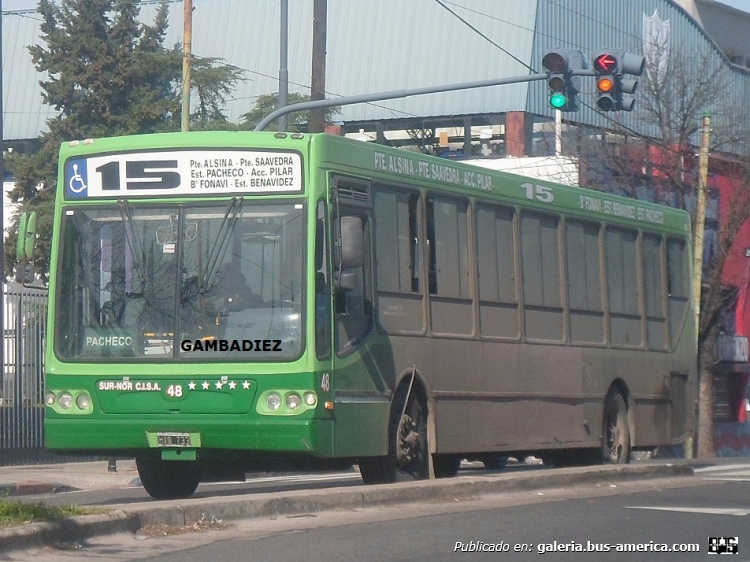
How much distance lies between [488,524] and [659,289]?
27.9 ft

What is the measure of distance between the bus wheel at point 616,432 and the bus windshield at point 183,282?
610 cm

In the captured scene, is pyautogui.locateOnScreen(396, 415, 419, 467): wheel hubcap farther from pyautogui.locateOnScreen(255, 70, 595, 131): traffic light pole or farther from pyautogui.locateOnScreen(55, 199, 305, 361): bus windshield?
pyautogui.locateOnScreen(255, 70, 595, 131): traffic light pole

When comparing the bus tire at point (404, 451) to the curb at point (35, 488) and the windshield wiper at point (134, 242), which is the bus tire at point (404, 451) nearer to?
the windshield wiper at point (134, 242)

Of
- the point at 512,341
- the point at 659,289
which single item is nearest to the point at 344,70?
the point at 659,289

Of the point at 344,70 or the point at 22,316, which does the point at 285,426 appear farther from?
the point at 344,70

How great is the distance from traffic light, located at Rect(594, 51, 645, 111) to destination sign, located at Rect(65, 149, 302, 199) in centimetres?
791

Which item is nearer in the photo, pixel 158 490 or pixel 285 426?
pixel 285 426

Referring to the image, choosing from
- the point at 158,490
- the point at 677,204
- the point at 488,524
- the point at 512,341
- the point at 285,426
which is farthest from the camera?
the point at 677,204

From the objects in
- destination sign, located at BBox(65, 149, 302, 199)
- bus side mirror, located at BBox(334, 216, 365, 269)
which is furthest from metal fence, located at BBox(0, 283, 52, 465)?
bus side mirror, located at BBox(334, 216, 365, 269)

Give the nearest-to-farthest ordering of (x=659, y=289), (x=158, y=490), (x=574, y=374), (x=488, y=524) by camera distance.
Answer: (x=488, y=524), (x=158, y=490), (x=574, y=374), (x=659, y=289)

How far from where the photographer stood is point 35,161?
4400cm

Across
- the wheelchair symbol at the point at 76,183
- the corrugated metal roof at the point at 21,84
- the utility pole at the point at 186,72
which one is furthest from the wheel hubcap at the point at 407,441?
the corrugated metal roof at the point at 21,84

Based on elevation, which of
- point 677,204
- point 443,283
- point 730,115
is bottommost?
point 443,283

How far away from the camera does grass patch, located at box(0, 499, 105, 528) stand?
8.21 metres
